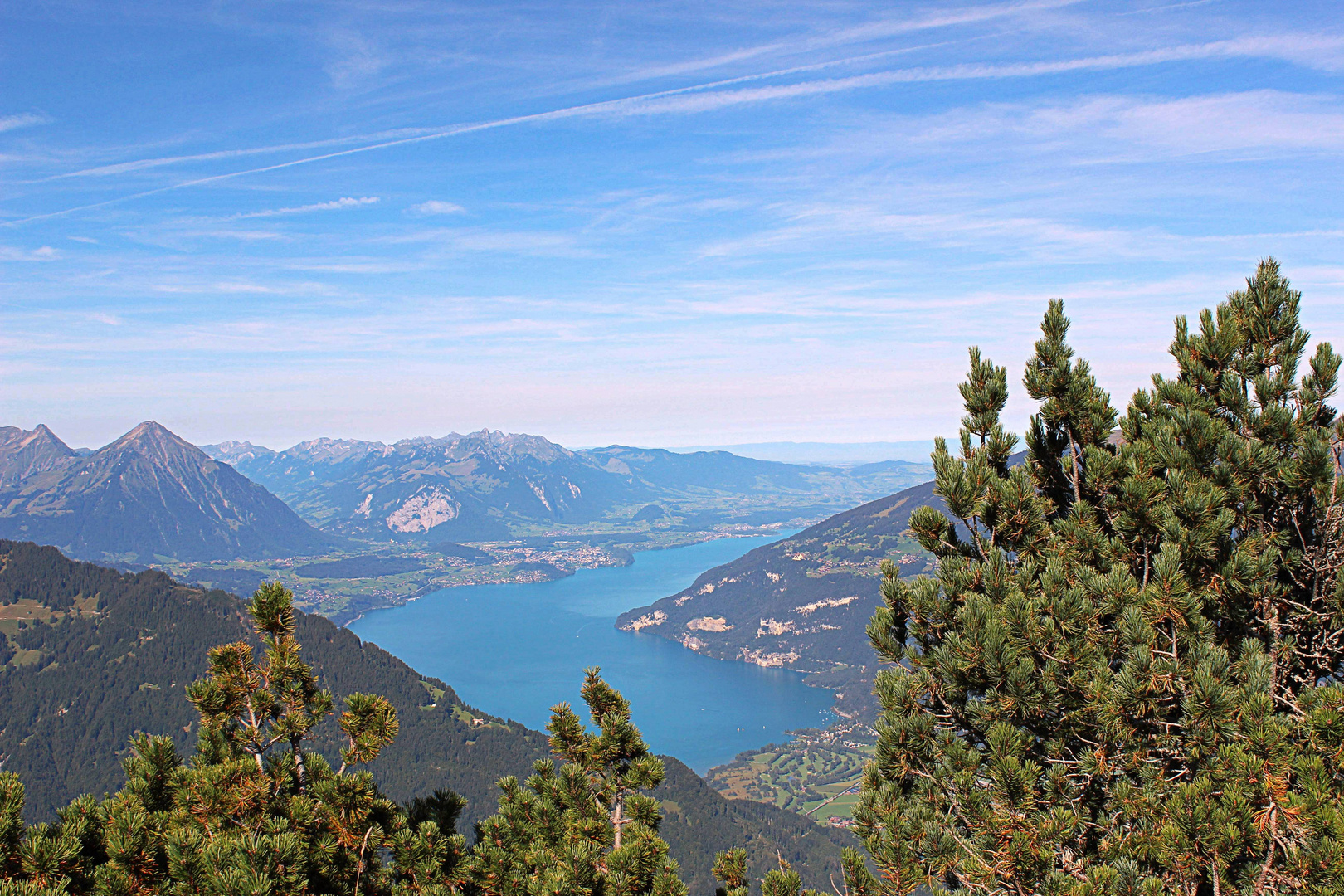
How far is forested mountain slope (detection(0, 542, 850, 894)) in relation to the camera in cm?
12312

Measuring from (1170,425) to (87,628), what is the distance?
24487 centimetres

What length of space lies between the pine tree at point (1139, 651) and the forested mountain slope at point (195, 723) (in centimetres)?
10849

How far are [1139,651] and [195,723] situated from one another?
631 feet

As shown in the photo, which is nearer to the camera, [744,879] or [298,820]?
[298,820]

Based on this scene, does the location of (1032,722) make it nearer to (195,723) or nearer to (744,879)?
(744,879)

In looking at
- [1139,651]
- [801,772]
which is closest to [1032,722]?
[1139,651]

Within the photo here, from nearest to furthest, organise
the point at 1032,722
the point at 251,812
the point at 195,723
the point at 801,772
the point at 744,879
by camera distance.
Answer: the point at 251,812, the point at 1032,722, the point at 744,879, the point at 801,772, the point at 195,723

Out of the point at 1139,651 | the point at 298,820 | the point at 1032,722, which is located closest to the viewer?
the point at 1139,651

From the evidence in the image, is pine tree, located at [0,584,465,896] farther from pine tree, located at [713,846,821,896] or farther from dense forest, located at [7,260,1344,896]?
pine tree, located at [713,846,821,896]

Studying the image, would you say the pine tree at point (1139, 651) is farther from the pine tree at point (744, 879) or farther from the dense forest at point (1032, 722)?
the pine tree at point (744, 879)

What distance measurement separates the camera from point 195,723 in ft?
523

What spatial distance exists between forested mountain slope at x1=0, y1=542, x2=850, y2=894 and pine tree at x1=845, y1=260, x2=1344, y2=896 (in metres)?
108

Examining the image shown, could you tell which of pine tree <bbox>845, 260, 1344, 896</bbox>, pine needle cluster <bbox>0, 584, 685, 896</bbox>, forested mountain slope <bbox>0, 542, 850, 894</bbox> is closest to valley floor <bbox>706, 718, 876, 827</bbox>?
forested mountain slope <bbox>0, 542, 850, 894</bbox>

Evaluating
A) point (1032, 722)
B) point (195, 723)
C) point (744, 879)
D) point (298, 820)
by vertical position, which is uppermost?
point (1032, 722)
